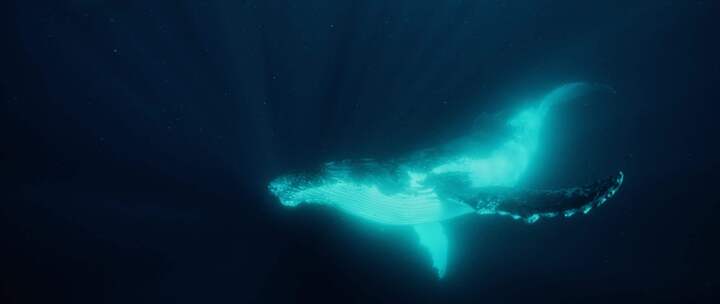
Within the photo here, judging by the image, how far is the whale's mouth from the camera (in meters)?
4.82

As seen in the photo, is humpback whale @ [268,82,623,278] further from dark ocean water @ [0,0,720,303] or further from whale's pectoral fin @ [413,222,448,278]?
dark ocean water @ [0,0,720,303]

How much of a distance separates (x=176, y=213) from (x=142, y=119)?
2.41 meters

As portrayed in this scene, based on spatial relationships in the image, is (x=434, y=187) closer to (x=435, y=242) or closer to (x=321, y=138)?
(x=435, y=242)

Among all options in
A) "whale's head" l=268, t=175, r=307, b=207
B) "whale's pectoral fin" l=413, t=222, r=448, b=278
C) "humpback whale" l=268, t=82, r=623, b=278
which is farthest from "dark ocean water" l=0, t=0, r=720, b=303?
"whale's head" l=268, t=175, r=307, b=207

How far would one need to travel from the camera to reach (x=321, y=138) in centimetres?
876

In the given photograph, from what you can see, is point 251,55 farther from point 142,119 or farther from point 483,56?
point 483,56

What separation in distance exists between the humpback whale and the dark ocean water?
2.55ft

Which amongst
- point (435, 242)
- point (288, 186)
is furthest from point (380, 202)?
point (435, 242)

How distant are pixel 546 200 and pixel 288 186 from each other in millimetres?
4341

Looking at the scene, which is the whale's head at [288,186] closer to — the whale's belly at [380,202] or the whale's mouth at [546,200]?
the whale's belly at [380,202]

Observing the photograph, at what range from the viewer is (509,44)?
30.7ft

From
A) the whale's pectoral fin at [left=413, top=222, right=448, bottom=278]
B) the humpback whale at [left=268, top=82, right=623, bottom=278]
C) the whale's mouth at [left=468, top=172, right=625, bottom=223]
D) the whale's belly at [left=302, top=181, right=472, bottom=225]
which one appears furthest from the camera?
the whale's pectoral fin at [left=413, top=222, right=448, bottom=278]

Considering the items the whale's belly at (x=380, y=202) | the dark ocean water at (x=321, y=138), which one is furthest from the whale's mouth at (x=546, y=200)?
the dark ocean water at (x=321, y=138)

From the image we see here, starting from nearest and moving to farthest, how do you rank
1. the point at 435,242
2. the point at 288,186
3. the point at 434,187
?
the point at 288,186, the point at 434,187, the point at 435,242
